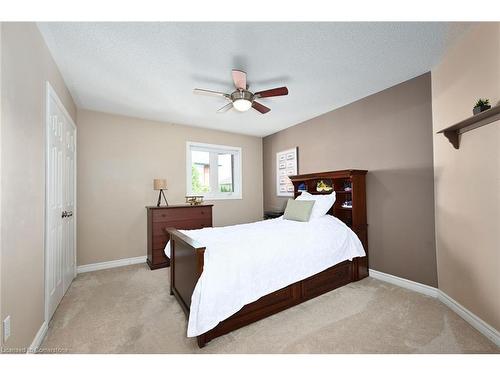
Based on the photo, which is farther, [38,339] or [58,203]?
[58,203]

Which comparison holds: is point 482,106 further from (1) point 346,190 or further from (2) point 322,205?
(2) point 322,205

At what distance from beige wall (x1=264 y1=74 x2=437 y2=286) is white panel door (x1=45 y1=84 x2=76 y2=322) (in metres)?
3.62

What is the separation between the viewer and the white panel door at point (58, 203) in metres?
1.99

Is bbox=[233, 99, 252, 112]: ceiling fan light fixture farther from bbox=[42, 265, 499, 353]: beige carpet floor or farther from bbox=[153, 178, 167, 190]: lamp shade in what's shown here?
bbox=[42, 265, 499, 353]: beige carpet floor

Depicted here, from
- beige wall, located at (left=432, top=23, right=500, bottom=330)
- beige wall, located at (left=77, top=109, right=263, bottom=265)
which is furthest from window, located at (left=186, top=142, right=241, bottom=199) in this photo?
beige wall, located at (left=432, top=23, right=500, bottom=330)

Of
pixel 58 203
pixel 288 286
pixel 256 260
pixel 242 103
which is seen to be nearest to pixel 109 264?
pixel 58 203

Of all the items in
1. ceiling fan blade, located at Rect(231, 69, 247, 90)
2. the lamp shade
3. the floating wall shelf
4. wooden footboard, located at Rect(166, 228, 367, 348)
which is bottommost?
wooden footboard, located at Rect(166, 228, 367, 348)

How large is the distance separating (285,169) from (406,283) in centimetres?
275

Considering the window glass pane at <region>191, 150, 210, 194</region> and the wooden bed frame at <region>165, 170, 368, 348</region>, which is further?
the window glass pane at <region>191, 150, 210, 194</region>

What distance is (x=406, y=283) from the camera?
8.77 feet

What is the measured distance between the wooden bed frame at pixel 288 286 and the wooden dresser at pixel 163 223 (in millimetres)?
987

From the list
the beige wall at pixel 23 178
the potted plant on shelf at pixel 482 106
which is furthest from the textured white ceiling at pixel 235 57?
the potted plant on shelf at pixel 482 106

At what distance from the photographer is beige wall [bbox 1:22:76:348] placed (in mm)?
1285
